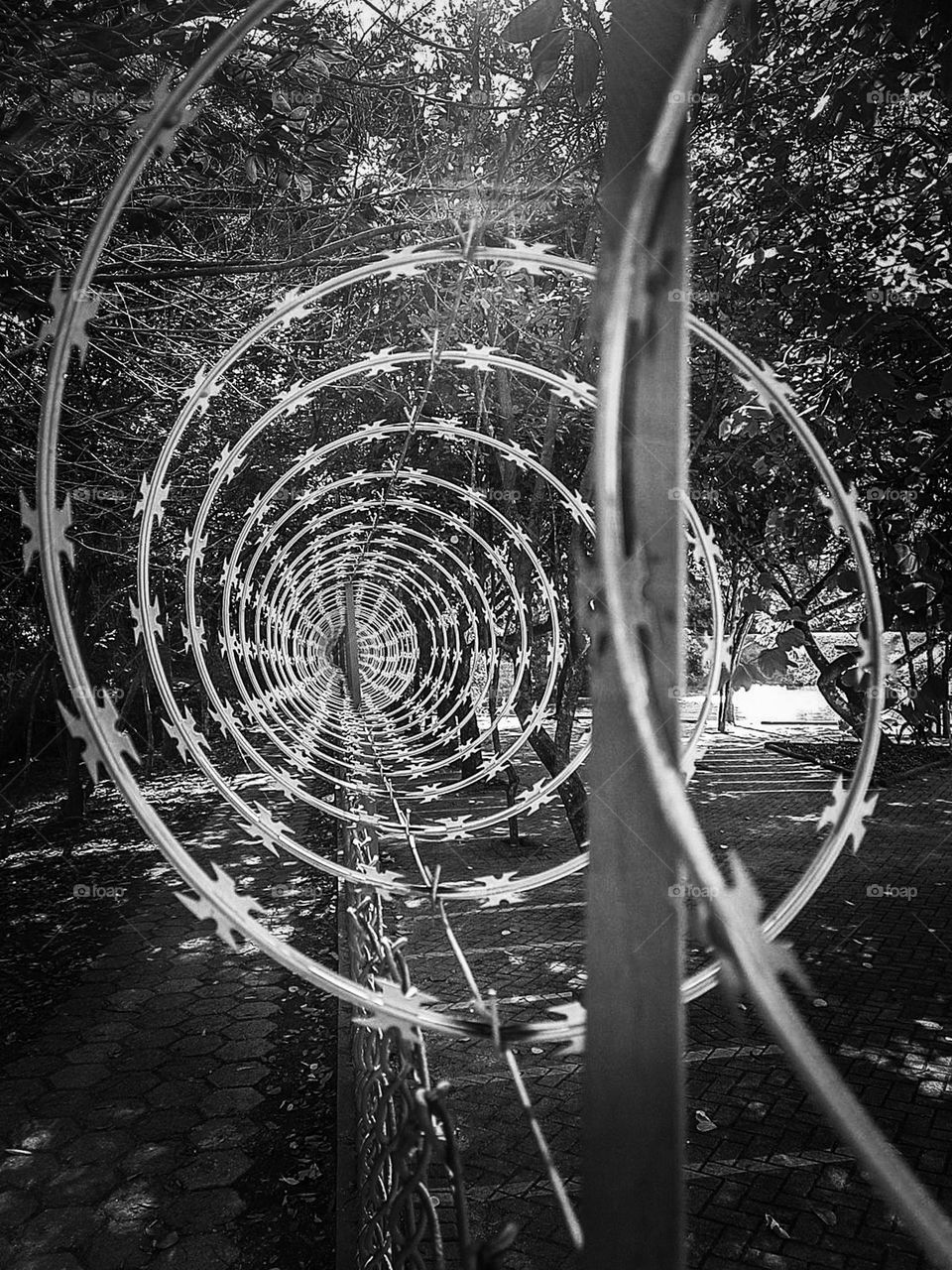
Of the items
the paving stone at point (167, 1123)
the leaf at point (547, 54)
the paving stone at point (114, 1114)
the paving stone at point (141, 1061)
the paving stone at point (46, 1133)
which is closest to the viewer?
the leaf at point (547, 54)

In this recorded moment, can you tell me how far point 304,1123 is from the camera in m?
5.93

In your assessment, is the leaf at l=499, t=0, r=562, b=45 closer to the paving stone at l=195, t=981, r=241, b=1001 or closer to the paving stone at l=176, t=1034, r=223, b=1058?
the paving stone at l=176, t=1034, r=223, b=1058

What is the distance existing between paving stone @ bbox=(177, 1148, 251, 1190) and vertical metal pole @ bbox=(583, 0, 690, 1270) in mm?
4663

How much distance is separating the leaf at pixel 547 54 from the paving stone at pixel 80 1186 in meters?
5.25

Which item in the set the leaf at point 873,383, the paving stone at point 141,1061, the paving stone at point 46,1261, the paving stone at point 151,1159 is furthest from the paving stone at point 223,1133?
the leaf at point 873,383

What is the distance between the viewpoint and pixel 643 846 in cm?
133

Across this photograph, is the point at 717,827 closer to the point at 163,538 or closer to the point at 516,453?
the point at 163,538

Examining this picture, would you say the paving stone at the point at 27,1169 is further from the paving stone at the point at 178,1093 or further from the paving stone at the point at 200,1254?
the paving stone at the point at 200,1254

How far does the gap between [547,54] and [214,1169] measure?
5277 millimetres

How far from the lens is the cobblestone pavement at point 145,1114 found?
4766 millimetres

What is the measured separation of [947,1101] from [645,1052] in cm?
585

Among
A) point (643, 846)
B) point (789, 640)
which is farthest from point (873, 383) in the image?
point (643, 846)

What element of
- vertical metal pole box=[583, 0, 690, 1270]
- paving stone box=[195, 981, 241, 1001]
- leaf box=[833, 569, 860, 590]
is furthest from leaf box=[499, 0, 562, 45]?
paving stone box=[195, 981, 241, 1001]

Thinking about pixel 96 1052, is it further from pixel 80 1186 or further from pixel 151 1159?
pixel 80 1186
